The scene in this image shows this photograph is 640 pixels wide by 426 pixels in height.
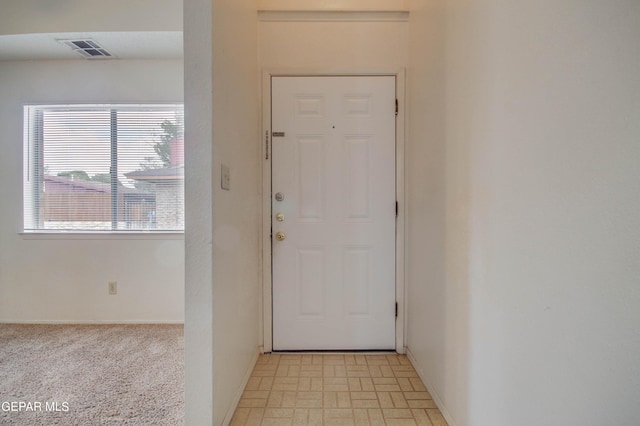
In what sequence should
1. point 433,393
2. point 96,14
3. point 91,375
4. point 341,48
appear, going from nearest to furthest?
1. point 433,393
2. point 91,375
3. point 341,48
4. point 96,14

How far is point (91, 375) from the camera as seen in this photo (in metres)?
1.91

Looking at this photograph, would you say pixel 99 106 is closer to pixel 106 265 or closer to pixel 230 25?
pixel 106 265

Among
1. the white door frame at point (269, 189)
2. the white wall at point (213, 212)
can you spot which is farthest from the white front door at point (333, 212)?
the white wall at point (213, 212)

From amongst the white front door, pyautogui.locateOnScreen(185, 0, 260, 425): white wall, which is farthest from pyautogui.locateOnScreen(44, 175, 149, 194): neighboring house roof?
pyautogui.locateOnScreen(185, 0, 260, 425): white wall

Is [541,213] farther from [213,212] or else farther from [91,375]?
[91,375]

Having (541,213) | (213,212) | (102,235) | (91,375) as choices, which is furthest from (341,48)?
(91,375)

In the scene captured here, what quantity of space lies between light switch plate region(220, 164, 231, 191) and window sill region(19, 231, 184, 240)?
5.08ft

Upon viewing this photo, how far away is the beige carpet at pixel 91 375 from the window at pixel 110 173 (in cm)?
93

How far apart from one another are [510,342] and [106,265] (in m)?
3.18

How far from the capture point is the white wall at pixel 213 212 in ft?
4.08

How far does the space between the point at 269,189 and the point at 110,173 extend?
174 cm

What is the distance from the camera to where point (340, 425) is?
57.7 inches

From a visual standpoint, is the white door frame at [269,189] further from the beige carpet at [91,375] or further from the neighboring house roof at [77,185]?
the neighboring house roof at [77,185]

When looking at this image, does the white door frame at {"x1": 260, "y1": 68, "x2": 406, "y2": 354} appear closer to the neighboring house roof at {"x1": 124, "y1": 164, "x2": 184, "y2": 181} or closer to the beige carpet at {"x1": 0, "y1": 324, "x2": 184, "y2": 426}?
the beige carpet at {"x1": 0, "y1": 324, "x2": 184, "y2": 426}
